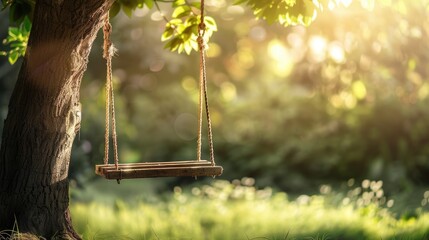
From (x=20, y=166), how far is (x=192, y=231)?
2.08 metres

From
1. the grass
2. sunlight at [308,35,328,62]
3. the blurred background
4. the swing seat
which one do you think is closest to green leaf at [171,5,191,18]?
the swing seat

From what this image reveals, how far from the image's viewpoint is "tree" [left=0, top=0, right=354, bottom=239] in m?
4.59

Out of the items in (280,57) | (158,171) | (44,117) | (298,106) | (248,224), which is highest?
(280,57)

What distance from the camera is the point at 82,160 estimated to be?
9.38 meters

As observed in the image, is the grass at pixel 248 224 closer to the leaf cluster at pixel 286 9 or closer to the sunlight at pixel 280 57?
the leaf cluster at pixel 286 9

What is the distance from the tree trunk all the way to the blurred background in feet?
16.8

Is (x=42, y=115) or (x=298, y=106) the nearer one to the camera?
(x=42, y=115)

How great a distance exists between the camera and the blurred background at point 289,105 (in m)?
10.8

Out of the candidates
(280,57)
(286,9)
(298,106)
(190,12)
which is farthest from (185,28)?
(280,57)

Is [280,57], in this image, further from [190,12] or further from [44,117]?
[44,117]

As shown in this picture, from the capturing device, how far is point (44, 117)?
15.2 feet

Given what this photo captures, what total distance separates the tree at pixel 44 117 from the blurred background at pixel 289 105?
5.10 meters

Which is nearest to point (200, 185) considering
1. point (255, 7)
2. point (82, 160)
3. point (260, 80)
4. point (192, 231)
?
point (82, 160)

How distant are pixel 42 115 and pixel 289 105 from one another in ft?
26.8
